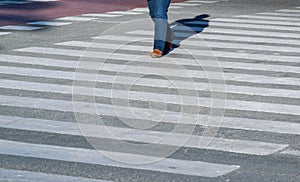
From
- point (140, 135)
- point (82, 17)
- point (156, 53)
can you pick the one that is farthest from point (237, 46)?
point (140, 135)

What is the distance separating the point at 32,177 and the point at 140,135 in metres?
1.49

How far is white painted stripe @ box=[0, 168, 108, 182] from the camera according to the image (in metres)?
6.19

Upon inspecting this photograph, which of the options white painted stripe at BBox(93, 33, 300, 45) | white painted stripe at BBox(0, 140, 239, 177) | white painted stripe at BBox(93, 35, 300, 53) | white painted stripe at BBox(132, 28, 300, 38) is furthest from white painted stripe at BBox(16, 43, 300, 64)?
white painted stripe at BBox(0, 140, 239, 177)

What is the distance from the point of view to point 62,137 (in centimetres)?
738

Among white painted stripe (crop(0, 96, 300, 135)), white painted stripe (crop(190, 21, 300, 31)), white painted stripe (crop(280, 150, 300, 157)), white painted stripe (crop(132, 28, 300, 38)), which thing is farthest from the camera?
white painted stripe (crop(190, 21, 300, 31))

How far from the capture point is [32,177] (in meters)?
6.25

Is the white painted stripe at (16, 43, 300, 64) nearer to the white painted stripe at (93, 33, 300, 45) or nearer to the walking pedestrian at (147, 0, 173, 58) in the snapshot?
the walking pedestrian at (147, 0, 173, 58)

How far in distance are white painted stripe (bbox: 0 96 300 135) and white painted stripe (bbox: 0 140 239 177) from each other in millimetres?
1262

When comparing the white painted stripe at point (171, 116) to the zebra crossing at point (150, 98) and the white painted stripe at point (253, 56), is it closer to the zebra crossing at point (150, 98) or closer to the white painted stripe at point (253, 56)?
the zebra crossing at point (150, 98)

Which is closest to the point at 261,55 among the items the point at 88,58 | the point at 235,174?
the point at 88,58

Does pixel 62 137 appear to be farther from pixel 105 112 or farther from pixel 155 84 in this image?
pixel 155 84

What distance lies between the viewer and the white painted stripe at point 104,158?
21.3ft

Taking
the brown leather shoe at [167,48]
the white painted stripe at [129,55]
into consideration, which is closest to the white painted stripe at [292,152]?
the white painted stripe at [129,55]

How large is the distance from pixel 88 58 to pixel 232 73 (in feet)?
6.49
